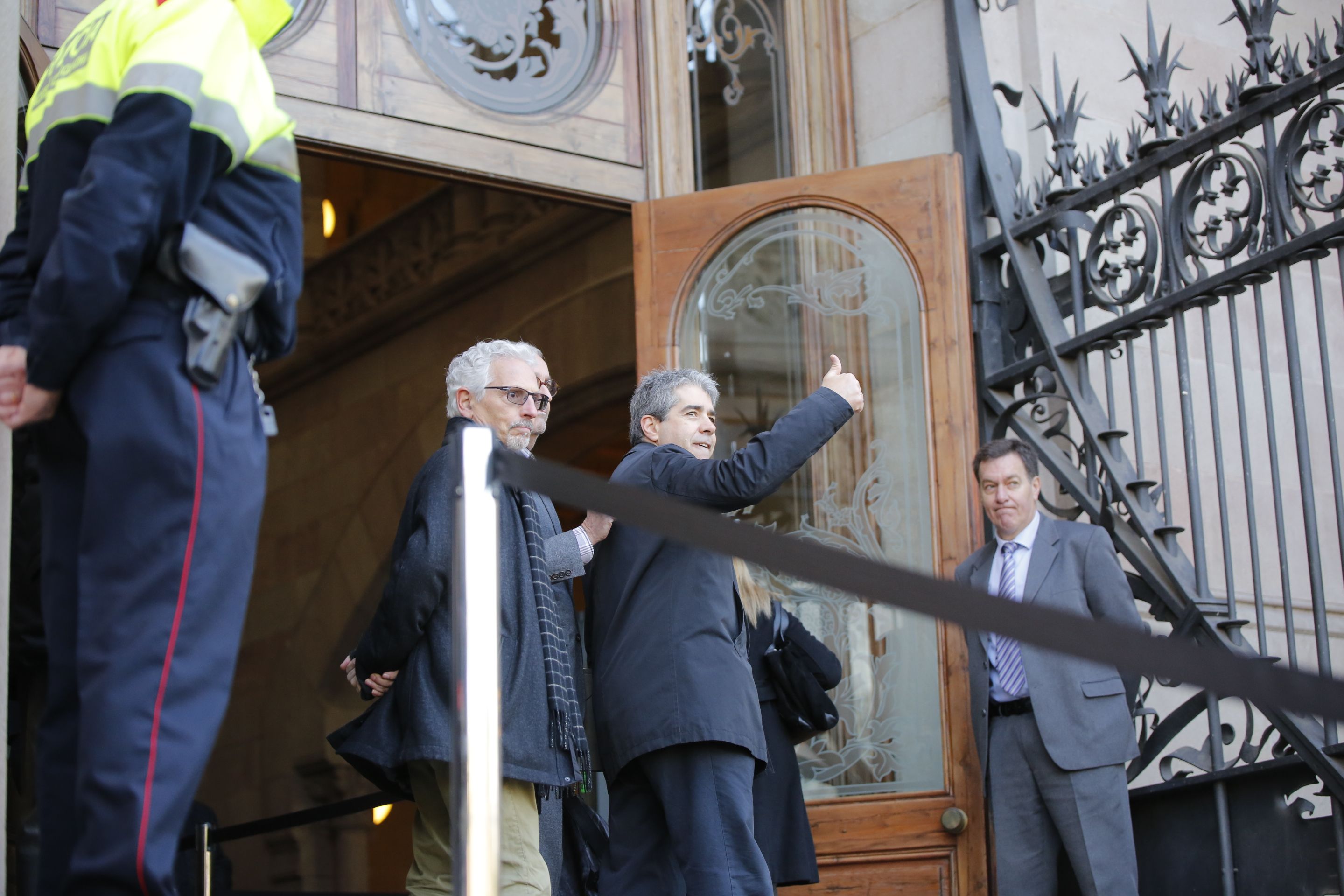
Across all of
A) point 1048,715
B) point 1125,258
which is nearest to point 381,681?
point 1048,715

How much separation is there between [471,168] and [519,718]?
276 centimetres

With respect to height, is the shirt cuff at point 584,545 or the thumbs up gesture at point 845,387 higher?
the thumbs up gesture at point 845,387

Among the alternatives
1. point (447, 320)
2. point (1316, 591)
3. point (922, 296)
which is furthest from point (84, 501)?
point (447, 320)

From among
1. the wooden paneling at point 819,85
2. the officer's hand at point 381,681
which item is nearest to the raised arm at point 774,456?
the officer's hand at point 381,681

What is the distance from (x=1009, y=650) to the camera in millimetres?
4824

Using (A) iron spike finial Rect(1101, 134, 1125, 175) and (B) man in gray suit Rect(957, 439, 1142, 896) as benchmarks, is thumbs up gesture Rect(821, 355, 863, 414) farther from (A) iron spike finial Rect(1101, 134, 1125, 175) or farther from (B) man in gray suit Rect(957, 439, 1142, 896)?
(A) iron spike finial Rect(1101, 134, 1125, 175)

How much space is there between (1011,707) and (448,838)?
1.82 metres

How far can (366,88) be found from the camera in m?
5.73

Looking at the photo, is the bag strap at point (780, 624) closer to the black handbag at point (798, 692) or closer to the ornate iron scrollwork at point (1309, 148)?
the black handbag at point (798, 692)

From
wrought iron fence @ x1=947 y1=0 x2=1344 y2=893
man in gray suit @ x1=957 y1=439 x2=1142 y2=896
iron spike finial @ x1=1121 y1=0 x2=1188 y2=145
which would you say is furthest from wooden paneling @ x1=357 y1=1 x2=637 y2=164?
man in gray suit @ x1=957 y1=439 x2=1142 y2=896

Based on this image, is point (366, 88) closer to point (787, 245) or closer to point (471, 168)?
point (471, 168)

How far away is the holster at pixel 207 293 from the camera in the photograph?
2.50m

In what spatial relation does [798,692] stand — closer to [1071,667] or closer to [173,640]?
[1071,667]

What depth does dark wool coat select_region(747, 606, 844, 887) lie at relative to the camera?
15.2 ft
